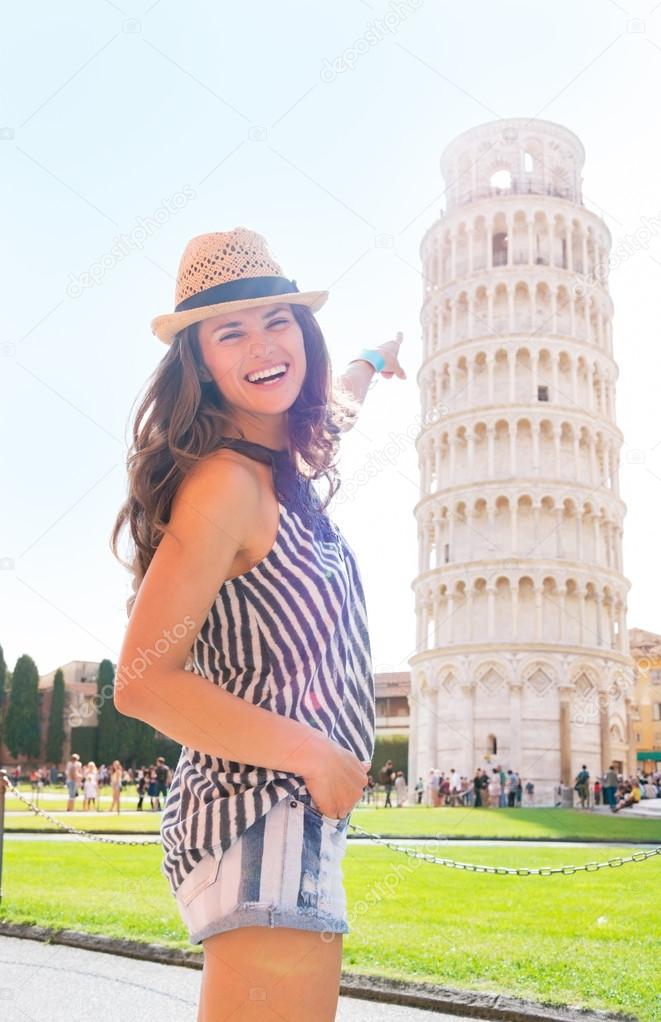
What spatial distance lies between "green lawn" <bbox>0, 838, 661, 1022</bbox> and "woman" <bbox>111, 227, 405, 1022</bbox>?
3628 millimetres

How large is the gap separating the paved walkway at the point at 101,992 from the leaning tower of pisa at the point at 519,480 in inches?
1981

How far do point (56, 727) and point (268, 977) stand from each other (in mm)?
83370

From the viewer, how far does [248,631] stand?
6.40 feet

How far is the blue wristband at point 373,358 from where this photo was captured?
132 inches

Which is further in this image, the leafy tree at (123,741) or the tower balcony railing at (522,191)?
the leafy tree at (123,741)

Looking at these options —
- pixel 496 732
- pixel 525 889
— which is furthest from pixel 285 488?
pixel 496 732

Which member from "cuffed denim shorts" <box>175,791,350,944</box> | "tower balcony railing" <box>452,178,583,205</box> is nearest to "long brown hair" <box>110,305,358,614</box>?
"cuffed denim shorts" <box>175,791,350,944</box>

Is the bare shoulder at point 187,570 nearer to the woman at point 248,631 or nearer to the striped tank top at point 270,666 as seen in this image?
the woman at point 248,631

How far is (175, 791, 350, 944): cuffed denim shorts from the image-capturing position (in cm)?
175

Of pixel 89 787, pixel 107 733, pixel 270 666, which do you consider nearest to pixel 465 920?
pixel 270 666

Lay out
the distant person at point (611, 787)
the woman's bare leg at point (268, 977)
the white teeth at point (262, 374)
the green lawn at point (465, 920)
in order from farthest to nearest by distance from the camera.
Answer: the distant person at point (611, 787) < the green lawn at point (465, 920) < the white teeth at point (262, 374) < the woman's bare leg at point (268, 977)

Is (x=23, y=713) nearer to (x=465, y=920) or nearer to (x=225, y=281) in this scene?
(x=465, y=920)

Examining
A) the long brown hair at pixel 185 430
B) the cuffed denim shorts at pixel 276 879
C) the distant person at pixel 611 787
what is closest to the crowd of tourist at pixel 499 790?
the distant person at pixel 611 787

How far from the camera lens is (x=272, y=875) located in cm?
177
